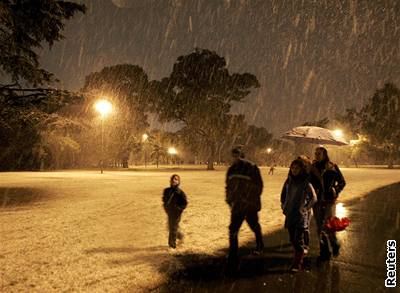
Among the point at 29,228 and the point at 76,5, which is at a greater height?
the point at 76,5

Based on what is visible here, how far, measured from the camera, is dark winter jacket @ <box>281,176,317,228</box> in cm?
457

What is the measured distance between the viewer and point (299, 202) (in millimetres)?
4582

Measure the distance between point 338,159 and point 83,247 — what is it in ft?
268

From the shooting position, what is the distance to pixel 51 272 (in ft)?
14.5

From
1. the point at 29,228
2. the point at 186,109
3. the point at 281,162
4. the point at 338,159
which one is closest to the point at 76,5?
the point at 29,228

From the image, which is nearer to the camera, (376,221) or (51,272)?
(51,272)

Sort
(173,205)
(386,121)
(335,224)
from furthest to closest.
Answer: (386,121), (173,205), (335,224)

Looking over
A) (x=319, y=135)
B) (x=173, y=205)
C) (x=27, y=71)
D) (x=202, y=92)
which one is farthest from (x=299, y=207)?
(x=202, y=92)

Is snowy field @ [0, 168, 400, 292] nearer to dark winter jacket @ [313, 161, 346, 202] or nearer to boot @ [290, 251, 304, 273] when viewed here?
boot @ [290, 251, 304, 273]

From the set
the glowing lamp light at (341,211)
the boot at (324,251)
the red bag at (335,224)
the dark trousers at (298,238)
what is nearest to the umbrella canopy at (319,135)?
the glowing lamp light at (341,211)

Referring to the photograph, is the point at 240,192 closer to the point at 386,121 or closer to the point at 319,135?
the point at 319,135

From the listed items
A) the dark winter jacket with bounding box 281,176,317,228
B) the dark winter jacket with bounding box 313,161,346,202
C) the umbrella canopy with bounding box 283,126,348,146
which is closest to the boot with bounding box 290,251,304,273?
the dark winter jacket with bounding box 281,176,317,228

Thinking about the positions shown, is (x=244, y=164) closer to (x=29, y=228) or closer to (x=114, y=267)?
(x=114, y=267)

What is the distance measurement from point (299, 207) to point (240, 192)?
86 centimetres
